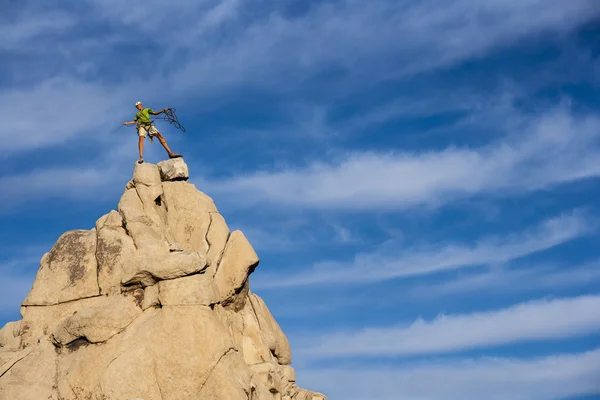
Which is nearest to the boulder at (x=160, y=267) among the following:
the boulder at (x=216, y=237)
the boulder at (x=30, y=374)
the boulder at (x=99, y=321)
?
the boulder at (x=99, y=321)

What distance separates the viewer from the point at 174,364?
41188mm

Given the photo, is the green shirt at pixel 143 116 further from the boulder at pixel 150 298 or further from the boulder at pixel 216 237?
the boulder at pixel 150 298

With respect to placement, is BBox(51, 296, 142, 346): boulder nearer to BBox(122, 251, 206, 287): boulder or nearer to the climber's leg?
BBox(122, 251, 206, 287): boulder

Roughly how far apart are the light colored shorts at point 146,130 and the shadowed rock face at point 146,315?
2.07 metres

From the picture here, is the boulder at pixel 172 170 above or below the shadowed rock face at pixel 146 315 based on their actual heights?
above

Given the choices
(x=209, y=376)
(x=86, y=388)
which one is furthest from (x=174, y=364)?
(x=86, y=388)

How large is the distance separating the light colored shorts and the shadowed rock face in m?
2.07

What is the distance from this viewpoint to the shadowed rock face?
41.2 m

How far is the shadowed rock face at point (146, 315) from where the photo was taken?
135 feet

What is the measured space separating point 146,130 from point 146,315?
13257 millimetres

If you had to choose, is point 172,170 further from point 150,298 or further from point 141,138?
point 150,298

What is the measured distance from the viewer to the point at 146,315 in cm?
4269

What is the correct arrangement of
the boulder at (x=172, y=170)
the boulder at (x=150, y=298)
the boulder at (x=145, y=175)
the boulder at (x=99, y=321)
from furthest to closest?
1. the boulder at (x=172, y=170)
2. the boulder at (x=145, y=175)
3. the boulder at (x=150, y=298)
4. the boulder at (x=99, y=321)

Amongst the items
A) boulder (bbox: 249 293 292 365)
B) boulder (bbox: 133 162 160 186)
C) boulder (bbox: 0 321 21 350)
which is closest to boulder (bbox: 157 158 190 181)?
boulder (bbox: 133 162 160 186)
